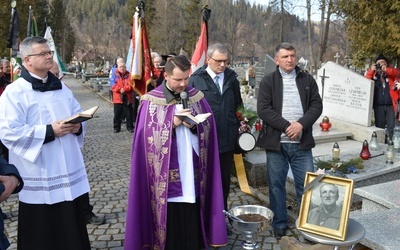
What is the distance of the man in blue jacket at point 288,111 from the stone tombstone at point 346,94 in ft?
15.4

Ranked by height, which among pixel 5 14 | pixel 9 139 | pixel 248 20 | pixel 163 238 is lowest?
pixel 163 238

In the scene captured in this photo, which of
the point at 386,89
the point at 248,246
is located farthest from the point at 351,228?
the point at 386,89

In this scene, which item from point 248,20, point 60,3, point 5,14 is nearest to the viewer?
point 5,14

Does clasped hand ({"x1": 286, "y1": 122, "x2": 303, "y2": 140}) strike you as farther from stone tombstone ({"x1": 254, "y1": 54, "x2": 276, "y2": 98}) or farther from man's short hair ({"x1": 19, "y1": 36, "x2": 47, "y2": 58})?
stone tombstone ({"x1": 254, "y1": 54, "x2": 276, "y2": 98})

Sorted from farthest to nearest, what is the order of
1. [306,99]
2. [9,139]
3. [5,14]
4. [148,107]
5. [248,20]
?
[248,20] → [5,14] → [306,99] → [148,107] → [9,139]

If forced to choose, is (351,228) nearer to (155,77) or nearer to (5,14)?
(155,77)

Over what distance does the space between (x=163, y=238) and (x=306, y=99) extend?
80.0 inches

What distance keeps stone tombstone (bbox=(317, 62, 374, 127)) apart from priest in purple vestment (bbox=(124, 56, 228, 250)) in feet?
18.6

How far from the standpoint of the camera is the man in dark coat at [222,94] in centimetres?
412

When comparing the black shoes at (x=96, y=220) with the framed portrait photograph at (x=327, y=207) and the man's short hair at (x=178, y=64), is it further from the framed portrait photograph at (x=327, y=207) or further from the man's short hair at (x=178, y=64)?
the framed portrait photograph at (x=327, y=207)

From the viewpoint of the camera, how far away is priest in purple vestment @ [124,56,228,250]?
3.43 meters

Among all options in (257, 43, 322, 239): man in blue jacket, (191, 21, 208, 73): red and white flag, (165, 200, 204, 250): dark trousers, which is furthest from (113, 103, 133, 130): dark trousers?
(165, 200, 204, 250): dark trousers

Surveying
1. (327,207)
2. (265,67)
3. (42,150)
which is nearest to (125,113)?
(265,67)

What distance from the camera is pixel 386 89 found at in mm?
8203
